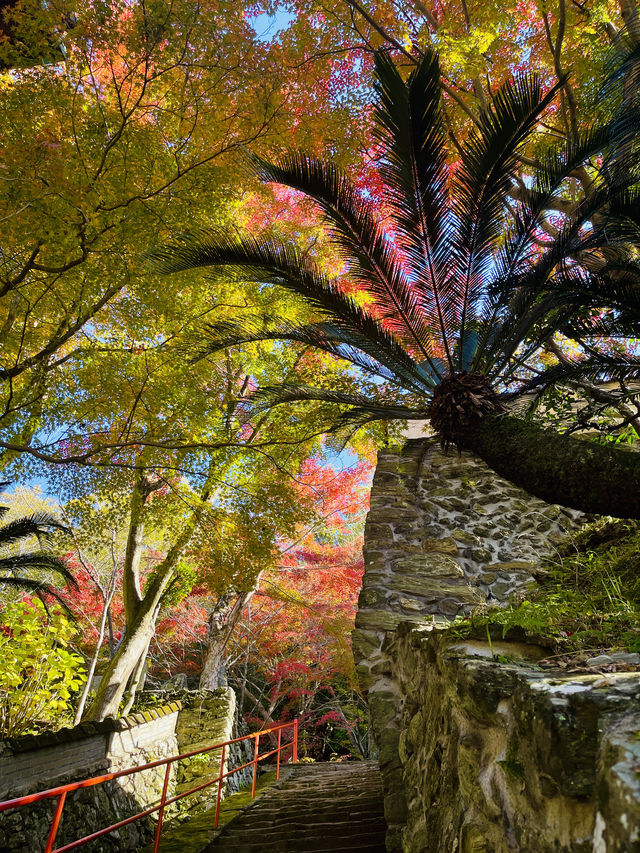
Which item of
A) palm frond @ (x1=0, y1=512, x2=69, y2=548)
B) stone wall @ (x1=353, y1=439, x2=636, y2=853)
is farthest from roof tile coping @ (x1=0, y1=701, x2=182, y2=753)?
stone wall @ (x1=353, y1=439, x2=636, y2=853)

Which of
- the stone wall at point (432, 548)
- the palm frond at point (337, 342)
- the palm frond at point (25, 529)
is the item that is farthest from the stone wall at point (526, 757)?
the palm frond at point (25, 529)

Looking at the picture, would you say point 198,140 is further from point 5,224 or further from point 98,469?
point 98,469

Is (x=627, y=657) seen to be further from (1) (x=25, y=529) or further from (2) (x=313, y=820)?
(1) (x=25, y=529)

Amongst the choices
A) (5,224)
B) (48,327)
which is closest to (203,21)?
(5,224)

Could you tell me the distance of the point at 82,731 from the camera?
580 centimetres

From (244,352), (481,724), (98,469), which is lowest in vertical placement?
(481,724)

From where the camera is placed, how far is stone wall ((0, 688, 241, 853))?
4.89m

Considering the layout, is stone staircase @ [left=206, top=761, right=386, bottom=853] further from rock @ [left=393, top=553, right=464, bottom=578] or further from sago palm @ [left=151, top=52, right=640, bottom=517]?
sago palm @ [left=151, top=52, right=640, bottom=517]

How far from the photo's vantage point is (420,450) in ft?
21.4

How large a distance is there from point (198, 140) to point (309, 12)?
2520 mm

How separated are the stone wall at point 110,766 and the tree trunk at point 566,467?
5279 millimetres

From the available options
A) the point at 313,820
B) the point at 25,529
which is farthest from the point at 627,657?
the point at 25,529

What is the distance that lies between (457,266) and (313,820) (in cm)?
517

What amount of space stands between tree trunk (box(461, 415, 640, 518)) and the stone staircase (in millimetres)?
3239
